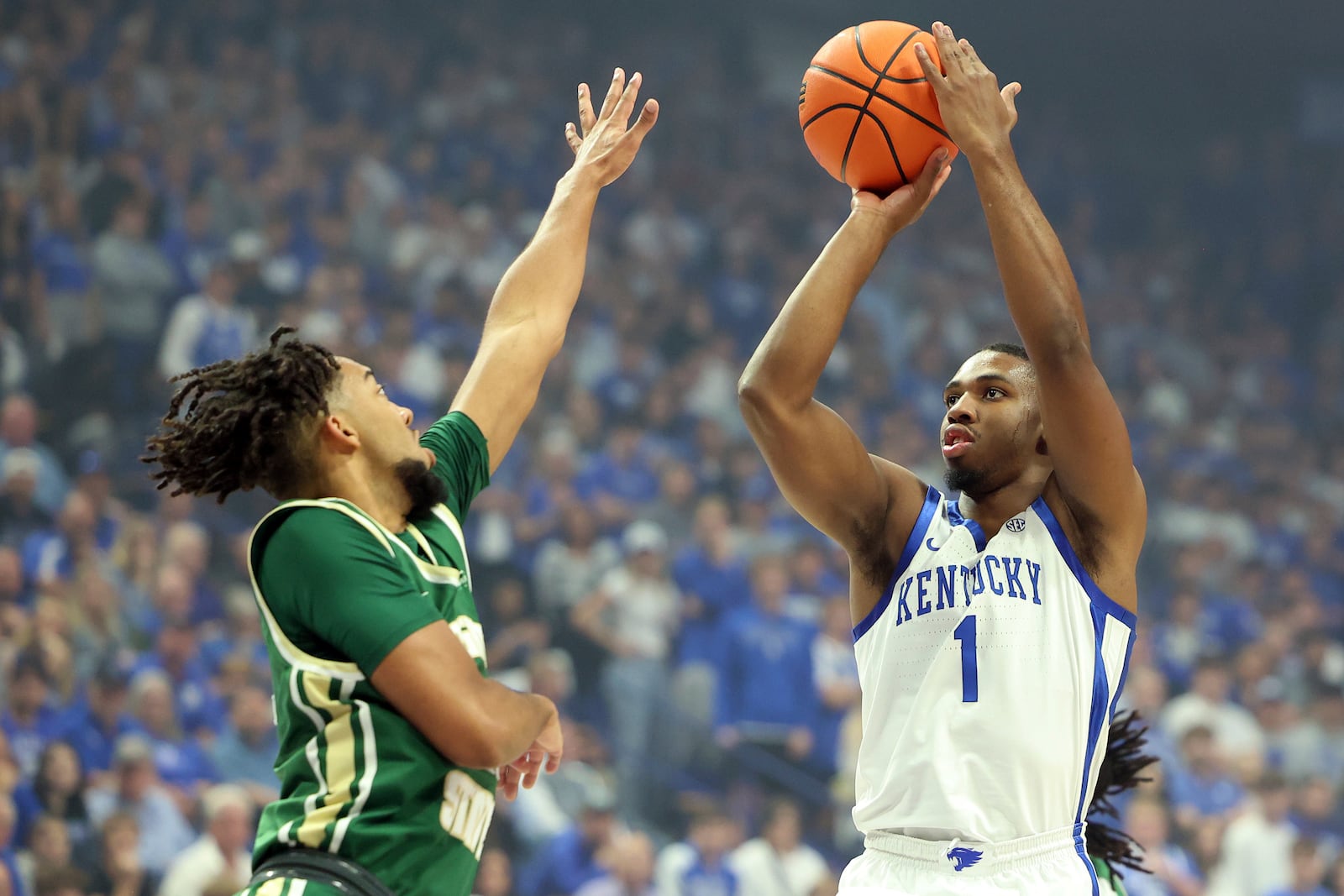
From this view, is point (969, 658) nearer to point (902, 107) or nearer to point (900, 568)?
point (900, 568)

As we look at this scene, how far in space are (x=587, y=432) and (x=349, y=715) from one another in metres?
7.67

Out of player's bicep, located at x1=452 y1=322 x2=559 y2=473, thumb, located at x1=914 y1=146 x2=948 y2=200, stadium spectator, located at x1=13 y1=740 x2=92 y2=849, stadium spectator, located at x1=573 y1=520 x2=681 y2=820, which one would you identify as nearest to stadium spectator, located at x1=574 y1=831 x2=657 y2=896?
stadium spectator, located at x1=573 y1=520 x2=681 y2=820

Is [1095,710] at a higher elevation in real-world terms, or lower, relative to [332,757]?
higher

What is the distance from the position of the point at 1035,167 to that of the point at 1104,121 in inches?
48.4

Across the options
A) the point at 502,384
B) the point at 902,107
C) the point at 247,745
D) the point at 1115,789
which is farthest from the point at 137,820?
the point at 902,107

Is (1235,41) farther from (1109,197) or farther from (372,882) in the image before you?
(372,882)

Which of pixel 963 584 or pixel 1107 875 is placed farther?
pixel 1107 875

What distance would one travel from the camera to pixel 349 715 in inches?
91.0

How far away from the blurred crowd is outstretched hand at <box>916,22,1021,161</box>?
487 cm

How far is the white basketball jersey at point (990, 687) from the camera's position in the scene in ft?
9.64

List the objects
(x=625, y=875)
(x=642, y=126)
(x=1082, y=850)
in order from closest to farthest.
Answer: (x=1082, y=850) → (x=642, y=126) → (x=625, y=875)

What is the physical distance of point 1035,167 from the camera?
14945 millimetres

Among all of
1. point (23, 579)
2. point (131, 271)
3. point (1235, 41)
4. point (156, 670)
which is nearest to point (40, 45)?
point (131, 271)

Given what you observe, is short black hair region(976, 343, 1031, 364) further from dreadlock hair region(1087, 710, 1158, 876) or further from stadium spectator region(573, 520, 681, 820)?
stadium spectator region(573, 520, 681, 820)
